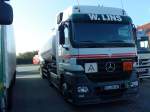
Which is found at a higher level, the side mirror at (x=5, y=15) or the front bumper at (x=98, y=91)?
the side mirror at (x=5, y=15)

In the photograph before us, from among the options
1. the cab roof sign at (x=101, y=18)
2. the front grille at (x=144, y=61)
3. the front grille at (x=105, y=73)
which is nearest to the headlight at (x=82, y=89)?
the front grille at (x=105, y=73)

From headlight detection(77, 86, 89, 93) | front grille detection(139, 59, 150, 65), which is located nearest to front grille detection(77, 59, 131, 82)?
headlight detection(77, 86, 89, 93)

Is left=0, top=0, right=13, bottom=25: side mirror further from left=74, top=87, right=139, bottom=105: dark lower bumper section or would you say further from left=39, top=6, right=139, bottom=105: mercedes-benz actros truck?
left=74, top=87, right=139, bottom=105: dark lower bumper section

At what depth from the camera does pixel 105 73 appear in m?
10.2

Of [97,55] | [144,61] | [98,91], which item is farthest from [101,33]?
[144,61]

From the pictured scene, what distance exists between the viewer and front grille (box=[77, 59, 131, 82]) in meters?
10.0

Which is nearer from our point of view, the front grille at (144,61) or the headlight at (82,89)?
the headlight at (82,89)

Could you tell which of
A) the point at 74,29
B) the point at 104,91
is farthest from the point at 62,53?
the point at 104,91

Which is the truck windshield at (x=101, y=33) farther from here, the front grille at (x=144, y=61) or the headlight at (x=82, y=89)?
the front grille at (x=144, y=61)

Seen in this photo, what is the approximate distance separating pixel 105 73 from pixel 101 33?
4.21ft

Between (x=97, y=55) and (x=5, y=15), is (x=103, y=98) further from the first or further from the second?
(x=5, y=15)

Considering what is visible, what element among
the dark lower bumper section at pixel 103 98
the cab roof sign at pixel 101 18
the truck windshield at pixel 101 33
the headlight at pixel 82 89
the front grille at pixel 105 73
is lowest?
the dark lower bumper section at pixel 103 98

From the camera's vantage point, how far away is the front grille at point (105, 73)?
32.9 feet

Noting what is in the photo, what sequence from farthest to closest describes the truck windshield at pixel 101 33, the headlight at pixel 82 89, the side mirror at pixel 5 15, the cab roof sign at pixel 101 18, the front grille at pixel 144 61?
the front grille at pixel 144 61
the cab roof sign at pixel 101 18
the truck windshield at pixel 101 33
the headlight at pixel 82 89
the side mirror at pixel 5 15
